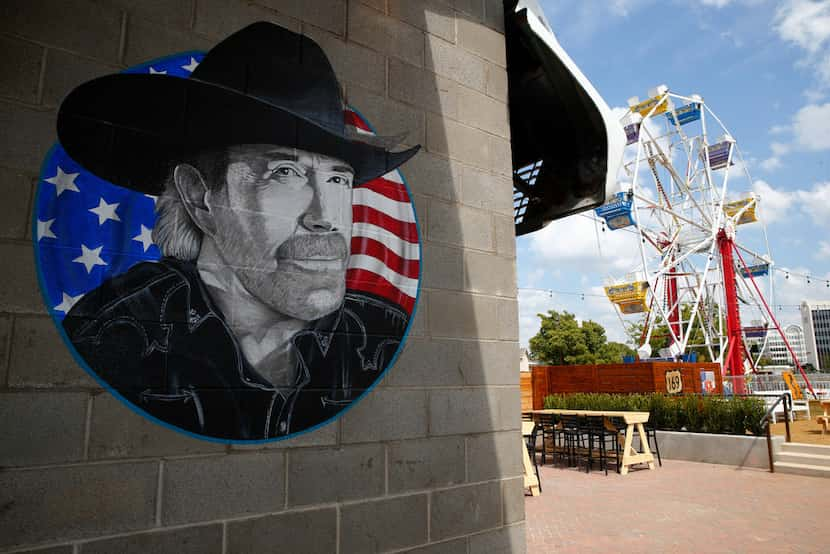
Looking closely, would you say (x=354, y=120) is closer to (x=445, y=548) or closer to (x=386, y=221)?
(x=386, y=221)

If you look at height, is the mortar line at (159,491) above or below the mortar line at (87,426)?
below

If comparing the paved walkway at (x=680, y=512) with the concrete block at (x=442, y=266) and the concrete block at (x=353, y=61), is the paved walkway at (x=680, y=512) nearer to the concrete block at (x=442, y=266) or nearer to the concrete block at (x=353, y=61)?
the concrete block at (x=442, y=266)

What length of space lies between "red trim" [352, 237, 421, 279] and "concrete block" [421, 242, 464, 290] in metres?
0.08

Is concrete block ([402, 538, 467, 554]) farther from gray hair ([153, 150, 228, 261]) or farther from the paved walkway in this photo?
the paved walkway

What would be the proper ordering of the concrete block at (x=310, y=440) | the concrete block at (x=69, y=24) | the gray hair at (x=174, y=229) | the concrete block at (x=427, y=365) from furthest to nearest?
the concrete block at (x=427, y=365) < the concrete block at (x=310, y=440) < the gray hair at (x=174, y=229) < the concrete block at (x=69, y=24)

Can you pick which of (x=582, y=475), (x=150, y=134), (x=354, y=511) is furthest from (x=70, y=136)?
(x=582, y=475)

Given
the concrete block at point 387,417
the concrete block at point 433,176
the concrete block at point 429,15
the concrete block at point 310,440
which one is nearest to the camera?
the concrete block at point 310,440

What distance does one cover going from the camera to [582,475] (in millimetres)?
9328

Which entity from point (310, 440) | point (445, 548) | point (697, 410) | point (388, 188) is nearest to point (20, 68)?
point (388, 188)

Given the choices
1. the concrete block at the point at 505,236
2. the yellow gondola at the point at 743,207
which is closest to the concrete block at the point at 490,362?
the concrete block at the point at 505,236

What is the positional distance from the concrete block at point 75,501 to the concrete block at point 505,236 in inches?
93.5

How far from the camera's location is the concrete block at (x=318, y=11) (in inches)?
111

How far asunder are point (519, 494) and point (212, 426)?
202 centimetres

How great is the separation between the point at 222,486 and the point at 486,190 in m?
2.35
